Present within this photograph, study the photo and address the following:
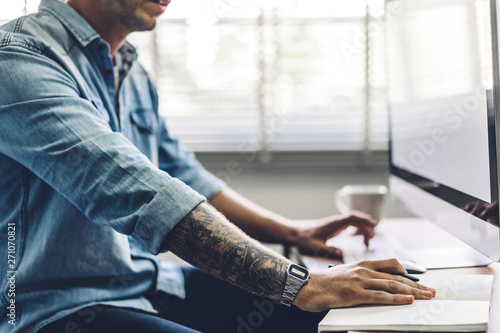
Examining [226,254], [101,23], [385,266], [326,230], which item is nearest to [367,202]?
[326,230]

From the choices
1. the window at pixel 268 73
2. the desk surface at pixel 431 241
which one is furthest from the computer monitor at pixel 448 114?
the window at pixel 268 73

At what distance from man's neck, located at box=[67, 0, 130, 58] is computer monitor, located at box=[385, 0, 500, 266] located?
0.67 meters

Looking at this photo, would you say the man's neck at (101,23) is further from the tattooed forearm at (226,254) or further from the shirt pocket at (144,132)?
the tattooed forearm at (226,254)

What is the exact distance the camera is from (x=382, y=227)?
1359mm

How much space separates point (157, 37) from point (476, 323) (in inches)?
66.6

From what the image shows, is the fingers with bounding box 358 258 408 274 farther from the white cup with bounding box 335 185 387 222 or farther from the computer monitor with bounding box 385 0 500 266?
the white cup with bounding box 335 185 387 222

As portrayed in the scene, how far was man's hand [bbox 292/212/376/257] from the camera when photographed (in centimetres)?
119

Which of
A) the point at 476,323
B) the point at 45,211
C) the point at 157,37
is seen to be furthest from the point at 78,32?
the point at 157,37

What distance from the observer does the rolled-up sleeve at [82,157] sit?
0.74 meters

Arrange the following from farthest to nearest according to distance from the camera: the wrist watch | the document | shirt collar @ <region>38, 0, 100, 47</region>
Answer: shirt collar @ <region>38, 0, 100, 47</region>, the wrist watch, the document

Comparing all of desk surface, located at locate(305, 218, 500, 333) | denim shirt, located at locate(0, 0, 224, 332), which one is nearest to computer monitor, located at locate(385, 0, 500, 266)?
desk surface, located at locate(305, 218, 500, 333)

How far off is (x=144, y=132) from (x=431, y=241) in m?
0.71

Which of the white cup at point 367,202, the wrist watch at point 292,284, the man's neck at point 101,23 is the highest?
the man's neck at point 101,23

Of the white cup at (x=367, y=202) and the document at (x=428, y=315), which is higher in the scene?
the document at (x=428, y=315)
